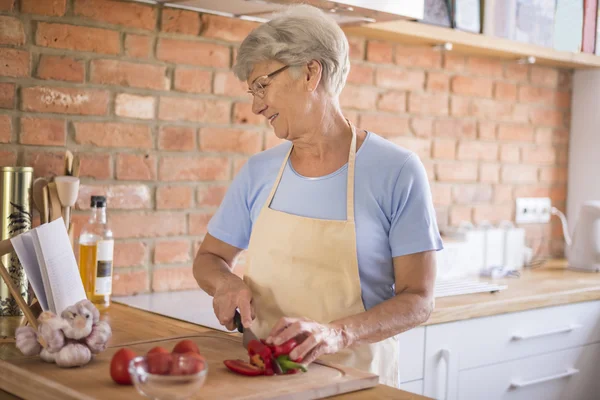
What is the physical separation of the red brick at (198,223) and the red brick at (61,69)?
52 cm

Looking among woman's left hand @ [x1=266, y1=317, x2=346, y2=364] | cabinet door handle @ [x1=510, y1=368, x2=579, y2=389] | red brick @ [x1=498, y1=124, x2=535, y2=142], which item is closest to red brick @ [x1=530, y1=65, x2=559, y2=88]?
red brick @ [x1=498, y1=124, x2=535, y2=142]

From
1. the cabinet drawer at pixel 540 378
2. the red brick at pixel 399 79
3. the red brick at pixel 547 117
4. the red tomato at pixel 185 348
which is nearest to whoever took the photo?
the red tomato at pixel 185 348

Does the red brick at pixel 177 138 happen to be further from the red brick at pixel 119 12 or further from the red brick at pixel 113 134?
the red brick at pixel 119 12

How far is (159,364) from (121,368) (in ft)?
0.49

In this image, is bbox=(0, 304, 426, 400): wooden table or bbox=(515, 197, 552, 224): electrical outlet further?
bbox=(515, 197, 552, 224): electrical outlet

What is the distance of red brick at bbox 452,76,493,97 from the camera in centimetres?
306

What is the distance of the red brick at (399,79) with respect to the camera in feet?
9.25

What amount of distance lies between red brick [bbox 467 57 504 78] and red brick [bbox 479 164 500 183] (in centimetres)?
35

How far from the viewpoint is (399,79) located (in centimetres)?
287

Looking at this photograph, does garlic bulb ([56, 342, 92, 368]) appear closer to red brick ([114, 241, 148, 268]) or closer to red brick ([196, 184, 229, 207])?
red brick ([114, 241, 148, 268])

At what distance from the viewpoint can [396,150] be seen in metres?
1.76

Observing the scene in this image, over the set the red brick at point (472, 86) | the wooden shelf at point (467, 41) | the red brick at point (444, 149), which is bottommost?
the red brick at point (444, 149)

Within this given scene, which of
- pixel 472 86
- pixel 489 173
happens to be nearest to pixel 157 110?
pixel 472 86

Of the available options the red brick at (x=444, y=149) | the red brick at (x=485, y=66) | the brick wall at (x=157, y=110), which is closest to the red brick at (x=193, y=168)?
the brick wall at (x=157, y=110)
